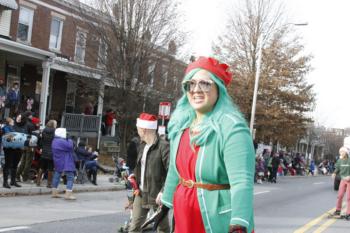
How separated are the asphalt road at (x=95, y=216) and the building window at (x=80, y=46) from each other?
394 inches

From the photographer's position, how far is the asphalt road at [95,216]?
8.53 m

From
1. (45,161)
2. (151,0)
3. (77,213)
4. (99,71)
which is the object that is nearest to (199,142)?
(77,213)

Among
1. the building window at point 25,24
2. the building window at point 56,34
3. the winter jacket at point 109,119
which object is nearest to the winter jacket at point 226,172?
the building window at point 25,24

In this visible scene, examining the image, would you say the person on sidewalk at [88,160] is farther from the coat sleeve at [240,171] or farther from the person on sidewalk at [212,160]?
the coat sleeve at [240,171]

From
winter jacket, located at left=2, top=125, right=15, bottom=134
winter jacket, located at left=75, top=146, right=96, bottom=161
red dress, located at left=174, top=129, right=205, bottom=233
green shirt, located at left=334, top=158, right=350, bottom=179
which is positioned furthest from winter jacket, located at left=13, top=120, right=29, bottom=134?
red dress, located at left=174, top=129, right=205, bottom=233

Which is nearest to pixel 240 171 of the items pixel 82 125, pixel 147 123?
pixel 147 123

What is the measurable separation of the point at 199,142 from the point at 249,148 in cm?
33

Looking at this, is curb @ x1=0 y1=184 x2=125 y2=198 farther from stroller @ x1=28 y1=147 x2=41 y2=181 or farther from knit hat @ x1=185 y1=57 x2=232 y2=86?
knit hat @ x1=185 y1=57 x2=232 y2=86

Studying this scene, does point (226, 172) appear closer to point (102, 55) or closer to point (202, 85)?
point (202, 85)

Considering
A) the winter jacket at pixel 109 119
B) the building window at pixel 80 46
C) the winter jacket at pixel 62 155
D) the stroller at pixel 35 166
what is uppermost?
the building window at pixel 80 46

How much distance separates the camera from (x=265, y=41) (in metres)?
33.4

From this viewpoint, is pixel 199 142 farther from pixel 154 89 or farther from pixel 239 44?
pixel 239 44

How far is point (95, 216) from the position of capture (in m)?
9.94

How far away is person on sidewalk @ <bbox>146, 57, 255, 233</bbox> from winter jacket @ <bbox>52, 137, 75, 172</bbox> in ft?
29.5
